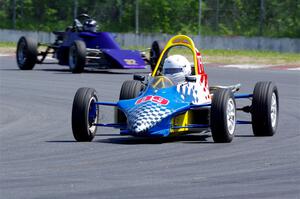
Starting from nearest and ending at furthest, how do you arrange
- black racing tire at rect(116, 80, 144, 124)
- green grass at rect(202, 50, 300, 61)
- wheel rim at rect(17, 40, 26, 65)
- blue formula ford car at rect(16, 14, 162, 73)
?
black racing tire at rect(116, 80, 144, 124), blue formula ford car at rect(16, 14, 162, 73), wheel rim at rect(17, 40, 26, 65), green grass at rect(202, 50, 300, 61)

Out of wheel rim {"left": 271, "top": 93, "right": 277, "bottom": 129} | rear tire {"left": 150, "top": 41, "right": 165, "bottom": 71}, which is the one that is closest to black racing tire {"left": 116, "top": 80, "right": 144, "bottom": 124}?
wheel rim {"left": 271, "top": 93, "right": 277, "bottom": 129}

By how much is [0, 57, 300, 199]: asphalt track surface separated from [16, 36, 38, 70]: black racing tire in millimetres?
8988

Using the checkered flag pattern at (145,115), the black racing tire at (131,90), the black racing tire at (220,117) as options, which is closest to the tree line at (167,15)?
the black racing tire at (131,90)

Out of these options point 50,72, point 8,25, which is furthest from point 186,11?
point 50,72

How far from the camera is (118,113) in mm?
12883

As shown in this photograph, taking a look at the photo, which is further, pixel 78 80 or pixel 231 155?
pixel 78 80

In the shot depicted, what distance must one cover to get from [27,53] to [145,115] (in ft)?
49.0

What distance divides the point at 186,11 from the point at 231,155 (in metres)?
28.6

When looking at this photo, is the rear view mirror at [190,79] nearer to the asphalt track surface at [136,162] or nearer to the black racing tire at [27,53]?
the asphalt track surface at [136,162]

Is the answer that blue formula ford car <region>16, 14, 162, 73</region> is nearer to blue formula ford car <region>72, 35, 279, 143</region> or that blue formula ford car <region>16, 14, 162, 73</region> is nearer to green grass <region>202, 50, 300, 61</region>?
green grass <region>202, 50, 300, 61</region>

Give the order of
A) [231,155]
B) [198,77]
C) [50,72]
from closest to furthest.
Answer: [231,155] < [198,77] < [50,72]

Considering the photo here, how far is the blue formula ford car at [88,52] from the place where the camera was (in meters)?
24.9

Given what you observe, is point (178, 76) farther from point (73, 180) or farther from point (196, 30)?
point (196, 30)

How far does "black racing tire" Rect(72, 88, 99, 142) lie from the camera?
12289mm
